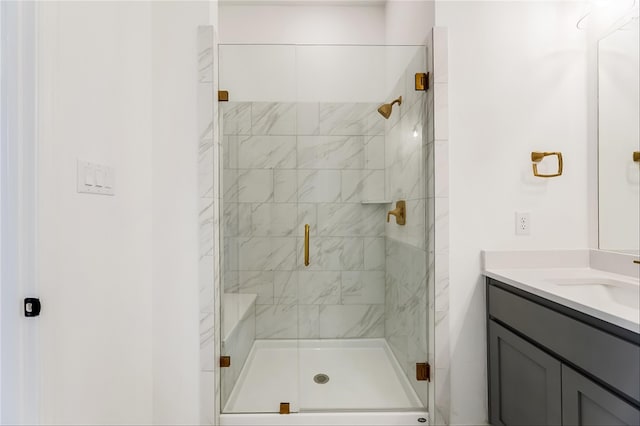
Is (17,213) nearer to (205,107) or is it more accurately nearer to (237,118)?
(205,107)

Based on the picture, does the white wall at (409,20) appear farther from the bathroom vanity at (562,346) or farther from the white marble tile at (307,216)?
the bathroom vanity at (562,346)

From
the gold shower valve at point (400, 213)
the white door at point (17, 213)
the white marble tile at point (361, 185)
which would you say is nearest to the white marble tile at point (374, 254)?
the gold shower valve at point (400, 213)

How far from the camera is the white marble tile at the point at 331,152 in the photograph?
1.90 metres

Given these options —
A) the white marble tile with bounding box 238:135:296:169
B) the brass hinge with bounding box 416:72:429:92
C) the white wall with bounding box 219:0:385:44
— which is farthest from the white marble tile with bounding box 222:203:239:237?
the white wall with bounding box 219:0:385:44

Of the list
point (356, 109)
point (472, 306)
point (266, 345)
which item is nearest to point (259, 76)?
point (356, 109)

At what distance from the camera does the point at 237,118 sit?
6.09 ft

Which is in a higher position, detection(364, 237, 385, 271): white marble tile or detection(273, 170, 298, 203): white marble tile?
detection(273, 170, 298, 203): white marble tile

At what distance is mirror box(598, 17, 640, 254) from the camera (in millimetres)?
1553

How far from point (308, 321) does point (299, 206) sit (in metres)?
0.64

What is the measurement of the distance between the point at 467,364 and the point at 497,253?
0.56 m

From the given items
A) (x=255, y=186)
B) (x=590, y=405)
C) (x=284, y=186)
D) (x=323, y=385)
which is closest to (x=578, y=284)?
(x=590, y=405)

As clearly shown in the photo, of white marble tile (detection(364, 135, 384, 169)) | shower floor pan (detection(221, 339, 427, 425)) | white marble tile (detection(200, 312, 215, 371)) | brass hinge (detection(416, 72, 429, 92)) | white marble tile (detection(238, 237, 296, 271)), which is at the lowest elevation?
shower floor pan (detection(221, 339, 427, 425))

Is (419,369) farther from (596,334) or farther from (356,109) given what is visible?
(356,109)

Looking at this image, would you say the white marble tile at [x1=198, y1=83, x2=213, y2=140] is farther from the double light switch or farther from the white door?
the white door
